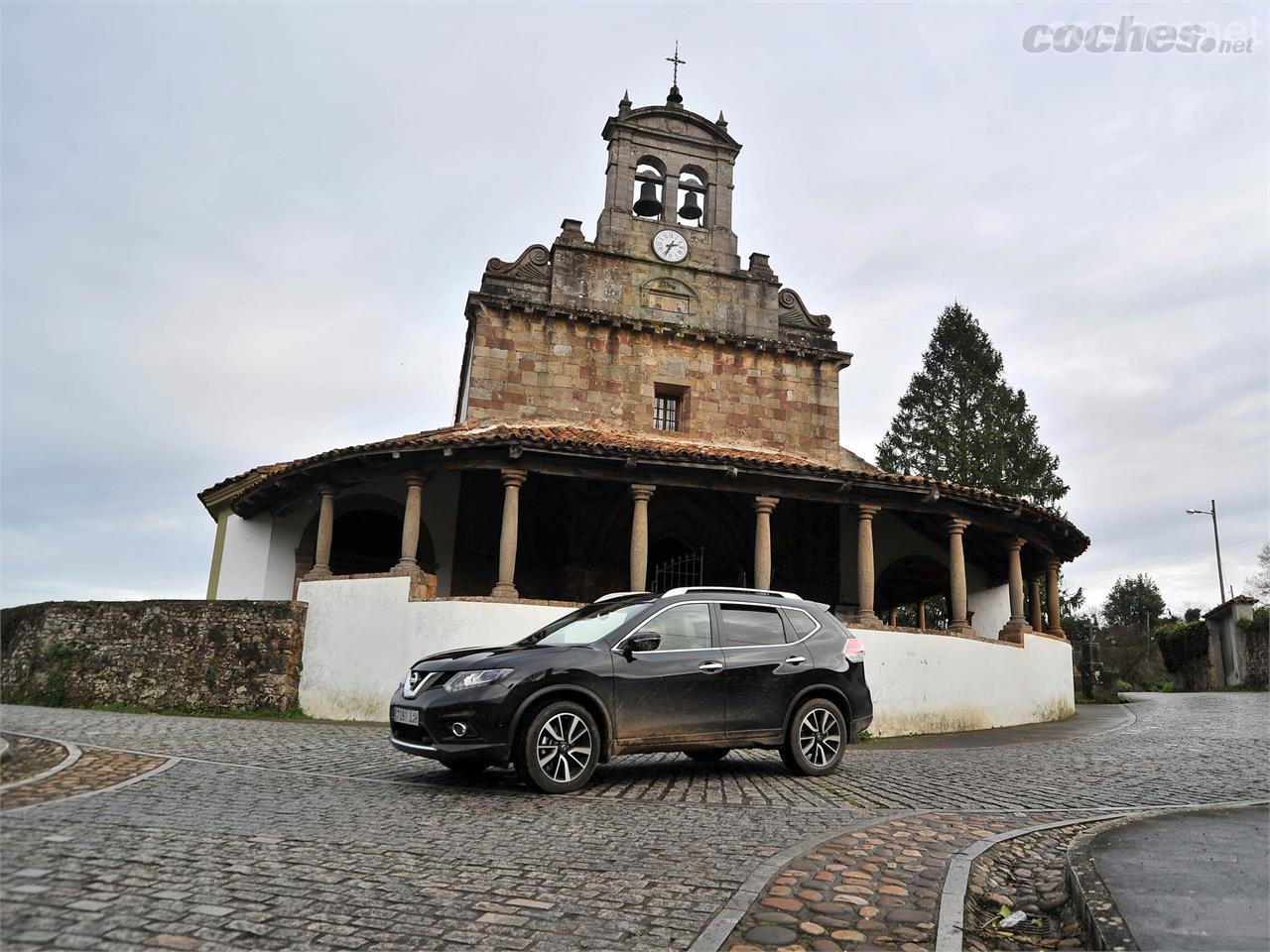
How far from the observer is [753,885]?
4.64 m

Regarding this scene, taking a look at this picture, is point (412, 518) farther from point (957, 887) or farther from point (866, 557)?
point (957, 887)

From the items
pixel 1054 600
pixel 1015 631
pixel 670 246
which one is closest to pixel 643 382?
pixel 670 246

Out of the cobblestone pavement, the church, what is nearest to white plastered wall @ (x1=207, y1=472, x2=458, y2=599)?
the church

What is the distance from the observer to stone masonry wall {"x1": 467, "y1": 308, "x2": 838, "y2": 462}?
795 inches

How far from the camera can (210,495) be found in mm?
20641

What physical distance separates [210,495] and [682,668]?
630 inches

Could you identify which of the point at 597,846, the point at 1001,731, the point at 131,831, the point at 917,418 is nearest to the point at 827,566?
the point at 1001,731

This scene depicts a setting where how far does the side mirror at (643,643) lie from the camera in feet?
25.8

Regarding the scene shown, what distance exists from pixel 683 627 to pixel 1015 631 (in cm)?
1236

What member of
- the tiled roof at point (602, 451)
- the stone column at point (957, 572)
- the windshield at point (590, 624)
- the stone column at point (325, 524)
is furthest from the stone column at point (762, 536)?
the windshield at point (590, 624)

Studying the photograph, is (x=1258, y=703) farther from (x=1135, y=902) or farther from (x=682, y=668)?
(x=1135, y=902)

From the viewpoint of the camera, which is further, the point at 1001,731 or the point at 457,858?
the point at 1001,731

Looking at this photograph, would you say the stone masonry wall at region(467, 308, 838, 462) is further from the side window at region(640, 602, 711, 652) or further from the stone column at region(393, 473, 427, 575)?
the side window at region(640, 602, 711, 652)

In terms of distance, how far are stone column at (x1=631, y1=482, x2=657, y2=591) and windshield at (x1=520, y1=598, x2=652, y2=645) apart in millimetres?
6831
